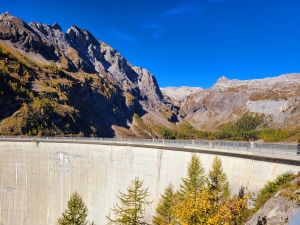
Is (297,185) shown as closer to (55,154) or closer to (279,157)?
(279,157)

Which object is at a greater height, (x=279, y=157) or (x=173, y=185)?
(x=279, y=157)

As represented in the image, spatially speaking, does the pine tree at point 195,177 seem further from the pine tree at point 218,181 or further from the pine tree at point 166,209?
the pine tree at point 166,209

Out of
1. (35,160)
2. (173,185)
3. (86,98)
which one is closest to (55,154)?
(35,160)

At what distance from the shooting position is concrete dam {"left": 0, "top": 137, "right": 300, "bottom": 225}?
72.9ft

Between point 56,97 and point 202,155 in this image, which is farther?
point 56,97

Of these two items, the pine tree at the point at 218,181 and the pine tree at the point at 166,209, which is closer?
the pine tree at the point at 218,181

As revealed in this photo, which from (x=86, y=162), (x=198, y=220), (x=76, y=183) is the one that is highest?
(x=198, y=220)

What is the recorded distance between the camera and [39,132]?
10056 centimetres

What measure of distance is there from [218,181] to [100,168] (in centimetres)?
2339

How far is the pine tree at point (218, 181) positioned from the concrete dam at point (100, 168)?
58 centimetres

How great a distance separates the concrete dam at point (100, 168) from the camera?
22219 mm

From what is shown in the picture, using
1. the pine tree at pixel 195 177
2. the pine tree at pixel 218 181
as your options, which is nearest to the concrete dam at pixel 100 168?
the pine tree at pixel 218 181

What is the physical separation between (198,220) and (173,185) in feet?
50.4

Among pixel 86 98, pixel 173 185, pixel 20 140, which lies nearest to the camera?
pixel 173 185
